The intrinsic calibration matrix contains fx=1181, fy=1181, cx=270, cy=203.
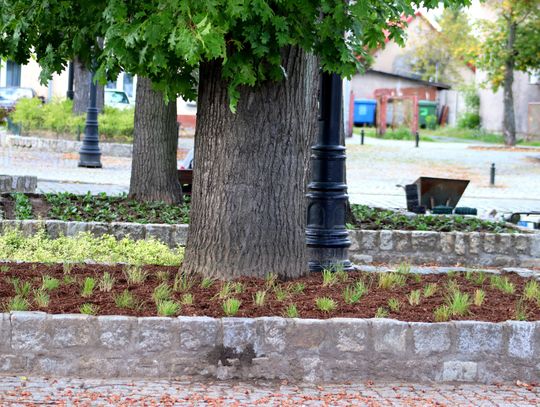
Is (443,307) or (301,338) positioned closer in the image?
(301,338)

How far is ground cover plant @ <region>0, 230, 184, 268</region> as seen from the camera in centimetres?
1052

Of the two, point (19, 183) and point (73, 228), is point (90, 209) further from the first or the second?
point (19, 183)

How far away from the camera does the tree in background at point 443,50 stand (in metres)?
67.8

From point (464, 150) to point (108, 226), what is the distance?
29305 mm

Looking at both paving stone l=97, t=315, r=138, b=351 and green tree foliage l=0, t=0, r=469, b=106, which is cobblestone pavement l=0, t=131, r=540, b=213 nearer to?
green tree foliage l=0, t=0, r=469, b=106

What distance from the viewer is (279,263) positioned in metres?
8.73

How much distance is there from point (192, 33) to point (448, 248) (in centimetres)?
671

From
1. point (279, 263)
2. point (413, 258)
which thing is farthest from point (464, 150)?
point (279, 263)

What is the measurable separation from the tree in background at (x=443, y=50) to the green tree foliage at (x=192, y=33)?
56659 millimetres

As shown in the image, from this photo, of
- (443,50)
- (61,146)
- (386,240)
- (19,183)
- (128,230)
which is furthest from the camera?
(443,50)

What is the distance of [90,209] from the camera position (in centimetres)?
1416

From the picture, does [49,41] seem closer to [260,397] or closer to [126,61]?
[126,61]

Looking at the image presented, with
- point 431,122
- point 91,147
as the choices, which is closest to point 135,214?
point 91,147

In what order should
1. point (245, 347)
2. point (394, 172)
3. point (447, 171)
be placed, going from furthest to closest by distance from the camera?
1. point (447, 171)
2. point (394, 172)
3. point (245, 347)
